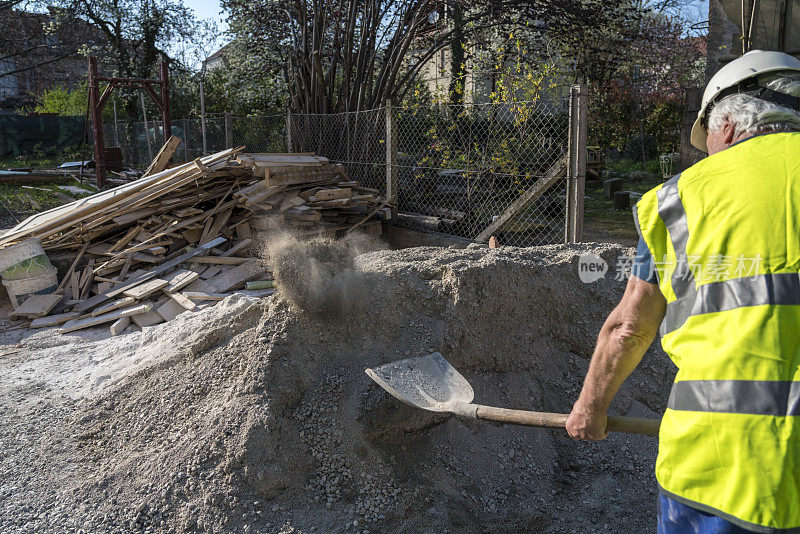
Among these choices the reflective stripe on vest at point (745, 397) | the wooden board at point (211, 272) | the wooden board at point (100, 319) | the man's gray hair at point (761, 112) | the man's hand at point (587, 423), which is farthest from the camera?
the wooden board at point (211, 272)

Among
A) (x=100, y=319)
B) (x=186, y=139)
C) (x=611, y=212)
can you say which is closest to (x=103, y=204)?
(x=100, y=319)

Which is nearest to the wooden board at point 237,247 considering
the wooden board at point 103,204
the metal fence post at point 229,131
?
the wooden board at point 103,204

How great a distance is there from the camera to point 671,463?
1.66 meters

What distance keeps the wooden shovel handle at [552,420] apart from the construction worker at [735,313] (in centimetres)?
45

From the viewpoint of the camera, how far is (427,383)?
3246 mm

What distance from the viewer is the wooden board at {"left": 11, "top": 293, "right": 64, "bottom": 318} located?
258 inches

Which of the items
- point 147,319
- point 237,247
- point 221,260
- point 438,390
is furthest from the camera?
point 237,247

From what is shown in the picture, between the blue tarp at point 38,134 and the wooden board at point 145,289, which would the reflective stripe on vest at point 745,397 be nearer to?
the wooden board at point 145,289

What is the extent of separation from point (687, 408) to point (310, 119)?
9.38 metres

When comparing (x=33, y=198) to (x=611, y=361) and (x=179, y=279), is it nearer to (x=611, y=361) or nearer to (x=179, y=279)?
(x=179, y=279)

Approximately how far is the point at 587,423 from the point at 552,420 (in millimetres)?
302

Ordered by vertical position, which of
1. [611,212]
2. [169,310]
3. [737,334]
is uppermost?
[737,334]

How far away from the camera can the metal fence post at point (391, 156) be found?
25.8 feet

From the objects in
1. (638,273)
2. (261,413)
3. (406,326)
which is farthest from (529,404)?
(638,273)
